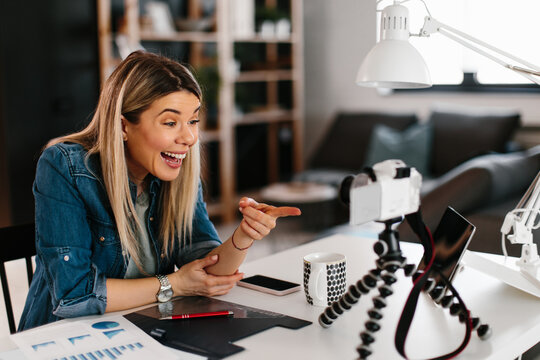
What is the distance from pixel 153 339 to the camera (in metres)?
1.15

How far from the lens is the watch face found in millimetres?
1371

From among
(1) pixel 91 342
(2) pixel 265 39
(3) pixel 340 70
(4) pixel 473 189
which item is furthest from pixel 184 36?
(1) pixel 91 342

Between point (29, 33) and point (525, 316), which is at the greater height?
point (29, 33)

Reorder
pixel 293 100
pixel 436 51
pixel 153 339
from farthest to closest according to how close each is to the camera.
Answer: pixel 293 100
pixel 436 51
pixel 153 339

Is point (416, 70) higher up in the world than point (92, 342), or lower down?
higher up

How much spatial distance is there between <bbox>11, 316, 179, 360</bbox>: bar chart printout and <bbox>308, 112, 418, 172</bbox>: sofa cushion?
4064 mm

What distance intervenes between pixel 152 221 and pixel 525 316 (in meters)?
0.87

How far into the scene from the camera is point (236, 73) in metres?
5.37

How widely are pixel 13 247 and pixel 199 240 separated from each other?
45cm

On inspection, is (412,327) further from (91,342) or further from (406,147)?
(406,147)

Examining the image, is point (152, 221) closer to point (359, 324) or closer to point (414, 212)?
point (359, 324)

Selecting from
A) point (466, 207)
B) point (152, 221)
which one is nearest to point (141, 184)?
point (152, 221)

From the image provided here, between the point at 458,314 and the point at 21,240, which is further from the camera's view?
the point at 21,240

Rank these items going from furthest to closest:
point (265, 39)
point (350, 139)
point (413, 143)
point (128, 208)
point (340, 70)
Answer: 1. point (340, 70)
2. point (265, 39)
3. point (350, 139)
4. point (413, 143)
5. point (128, 208)
